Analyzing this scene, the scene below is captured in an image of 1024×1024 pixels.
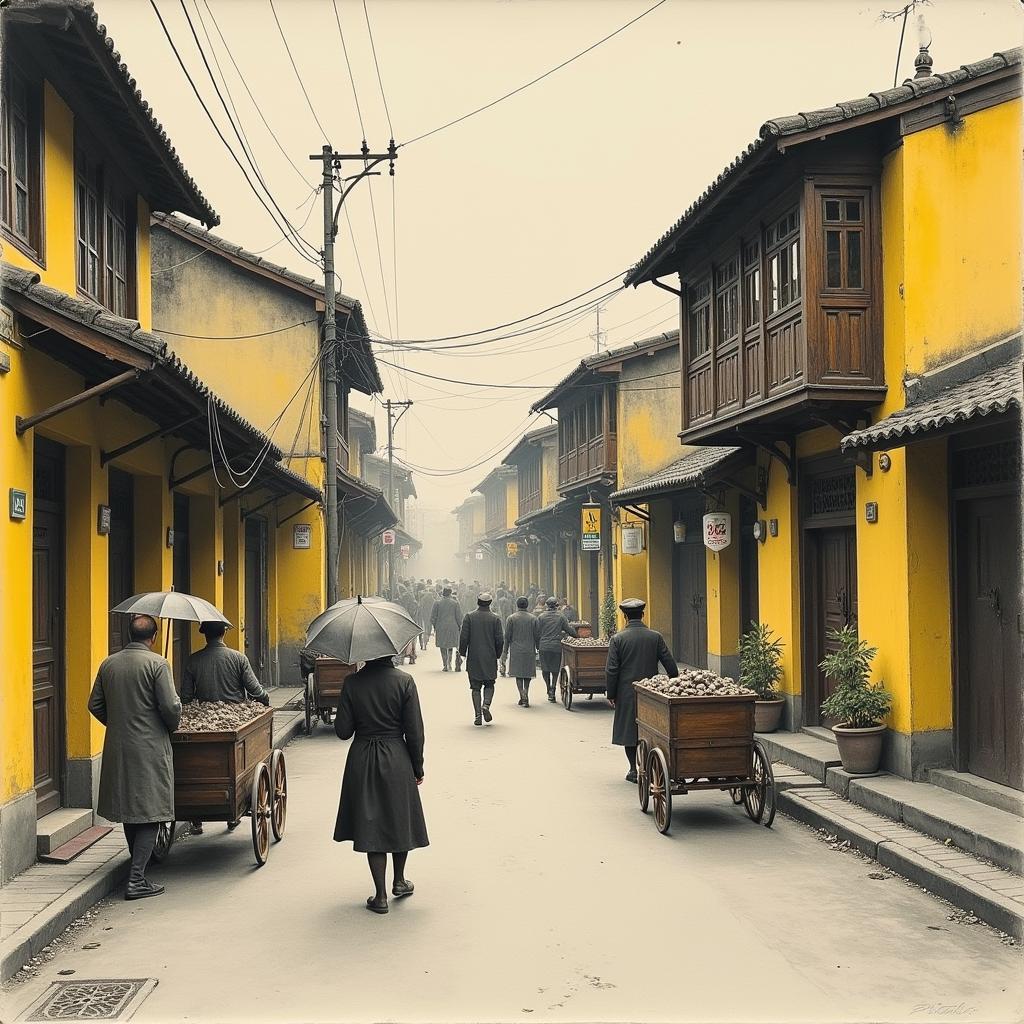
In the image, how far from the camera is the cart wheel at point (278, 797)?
28.4 ft

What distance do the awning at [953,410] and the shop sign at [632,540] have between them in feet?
39.8

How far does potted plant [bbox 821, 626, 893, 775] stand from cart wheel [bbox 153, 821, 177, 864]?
6.03m

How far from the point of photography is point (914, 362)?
999 cm

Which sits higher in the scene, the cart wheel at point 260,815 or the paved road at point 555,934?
the cart wheel at point 260,815

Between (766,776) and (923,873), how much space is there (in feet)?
6.07

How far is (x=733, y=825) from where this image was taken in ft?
30.7

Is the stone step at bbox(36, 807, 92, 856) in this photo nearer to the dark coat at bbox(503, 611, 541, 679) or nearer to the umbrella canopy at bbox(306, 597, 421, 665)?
the umbrella canopy at bbox(306, 597, 421, 665)

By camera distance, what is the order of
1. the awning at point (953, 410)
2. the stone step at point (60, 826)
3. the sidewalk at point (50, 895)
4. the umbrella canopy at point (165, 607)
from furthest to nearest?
the umbrella canopy at point (165, 607), the stone step at point (60, 826), the awning at point (953, 410), the sidewalk at point (50, 895)

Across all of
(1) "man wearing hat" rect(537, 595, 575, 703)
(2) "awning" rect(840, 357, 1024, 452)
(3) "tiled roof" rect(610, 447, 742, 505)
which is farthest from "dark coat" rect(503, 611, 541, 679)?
(2) "awning" rect(840, 357, 1024, 452)

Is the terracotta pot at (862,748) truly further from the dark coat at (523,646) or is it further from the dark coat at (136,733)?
the dark coat at (523,646)

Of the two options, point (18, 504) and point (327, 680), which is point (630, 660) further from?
point (18, 504)

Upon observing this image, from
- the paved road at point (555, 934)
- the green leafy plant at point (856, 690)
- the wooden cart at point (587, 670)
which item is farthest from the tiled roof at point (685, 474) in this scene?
the paved road at point (555, 934)

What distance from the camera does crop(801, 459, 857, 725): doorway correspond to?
468 inches

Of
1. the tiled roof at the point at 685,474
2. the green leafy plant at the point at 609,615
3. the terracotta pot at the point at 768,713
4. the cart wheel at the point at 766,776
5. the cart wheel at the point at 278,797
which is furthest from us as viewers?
the green leafy plant at the point at 609,615
